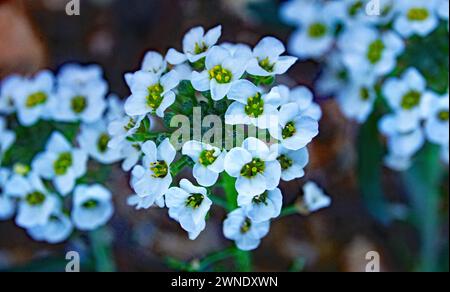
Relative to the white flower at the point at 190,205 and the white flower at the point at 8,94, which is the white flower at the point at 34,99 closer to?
the white flower at the point at 8,94

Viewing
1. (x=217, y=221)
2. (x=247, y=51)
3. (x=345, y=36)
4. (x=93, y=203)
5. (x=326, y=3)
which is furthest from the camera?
(x=217, y=221)

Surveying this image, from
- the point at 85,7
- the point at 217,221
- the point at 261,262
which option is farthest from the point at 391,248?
the point at 85,7

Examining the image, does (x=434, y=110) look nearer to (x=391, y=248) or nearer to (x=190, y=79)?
(x=391, y=248)

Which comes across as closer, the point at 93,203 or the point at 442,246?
the point at 93,203

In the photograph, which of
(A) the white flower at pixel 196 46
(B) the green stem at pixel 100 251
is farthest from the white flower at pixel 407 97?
(B) the green stem at pixel 100 251

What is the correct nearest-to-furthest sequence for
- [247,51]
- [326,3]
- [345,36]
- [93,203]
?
[247,51] < [93,203] < [345,36] < [326,3]

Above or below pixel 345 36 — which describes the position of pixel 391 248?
below

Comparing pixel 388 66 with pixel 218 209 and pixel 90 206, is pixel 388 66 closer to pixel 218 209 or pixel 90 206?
pixel 218 209
